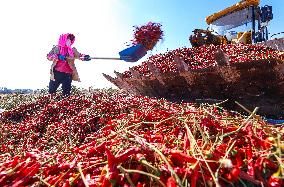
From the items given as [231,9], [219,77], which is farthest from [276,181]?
[231,9]

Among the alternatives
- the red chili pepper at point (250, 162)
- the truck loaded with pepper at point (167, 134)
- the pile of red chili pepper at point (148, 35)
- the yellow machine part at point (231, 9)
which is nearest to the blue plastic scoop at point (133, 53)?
the pile of red chili pepper at point (148, 35)

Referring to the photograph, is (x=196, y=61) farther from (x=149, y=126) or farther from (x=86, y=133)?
(x=149, y=126)

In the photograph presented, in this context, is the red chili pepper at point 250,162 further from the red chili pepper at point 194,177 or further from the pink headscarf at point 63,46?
the pink headscarf at point 63,46

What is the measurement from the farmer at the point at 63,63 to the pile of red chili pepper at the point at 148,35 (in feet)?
5.69

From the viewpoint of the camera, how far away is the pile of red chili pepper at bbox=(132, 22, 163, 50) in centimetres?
920

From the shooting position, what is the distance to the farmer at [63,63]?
29.0ft

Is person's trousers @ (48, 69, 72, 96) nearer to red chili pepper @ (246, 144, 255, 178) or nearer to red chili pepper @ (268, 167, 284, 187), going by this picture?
red chili pepper @ (246, 144, 255, 178)

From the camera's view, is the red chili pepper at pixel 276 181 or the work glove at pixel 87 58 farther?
the work glove at pixel 87 58

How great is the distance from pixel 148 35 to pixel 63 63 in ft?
7.75

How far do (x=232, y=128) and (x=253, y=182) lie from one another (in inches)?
24.1

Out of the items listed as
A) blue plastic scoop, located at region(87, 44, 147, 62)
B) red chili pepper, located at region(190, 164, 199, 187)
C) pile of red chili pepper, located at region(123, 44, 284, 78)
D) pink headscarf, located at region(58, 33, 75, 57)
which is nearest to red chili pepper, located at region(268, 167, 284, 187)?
red chili pepper, located at region(190, 164, 199, 187)

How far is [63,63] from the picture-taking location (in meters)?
8.88

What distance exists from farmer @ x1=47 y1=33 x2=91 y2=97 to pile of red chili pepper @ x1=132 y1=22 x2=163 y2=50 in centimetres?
173

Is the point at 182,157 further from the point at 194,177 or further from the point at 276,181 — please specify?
the point at 276,181
